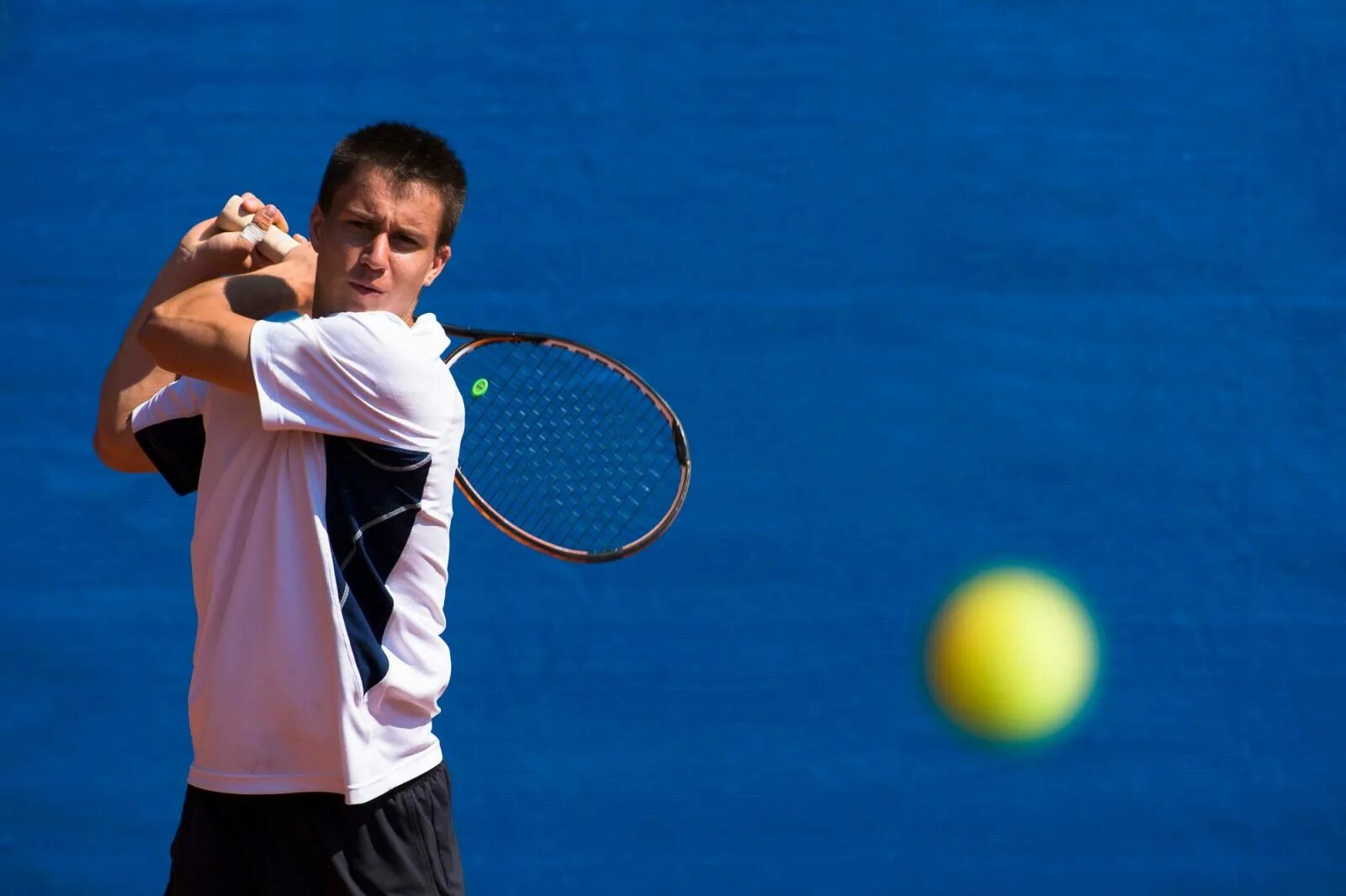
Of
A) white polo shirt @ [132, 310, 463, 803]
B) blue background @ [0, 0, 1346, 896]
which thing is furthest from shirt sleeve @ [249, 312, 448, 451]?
blue background @ [0, 0, 1346, 896]

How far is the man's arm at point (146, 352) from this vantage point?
244 centimetres

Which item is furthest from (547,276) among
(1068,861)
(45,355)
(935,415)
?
(1068,861)

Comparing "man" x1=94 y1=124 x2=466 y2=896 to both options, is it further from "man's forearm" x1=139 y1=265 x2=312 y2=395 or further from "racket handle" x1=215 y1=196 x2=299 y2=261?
"racket handle" x1=215 y1=196 x2=299 y2=261

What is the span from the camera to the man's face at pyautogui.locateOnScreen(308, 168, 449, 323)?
230 cm

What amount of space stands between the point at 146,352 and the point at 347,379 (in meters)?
0.42

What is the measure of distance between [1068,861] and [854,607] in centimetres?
83

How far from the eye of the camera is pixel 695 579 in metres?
3.91

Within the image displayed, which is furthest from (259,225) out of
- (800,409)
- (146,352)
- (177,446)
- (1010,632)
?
(1010,632)

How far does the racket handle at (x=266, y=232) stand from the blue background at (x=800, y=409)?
4.52 ft

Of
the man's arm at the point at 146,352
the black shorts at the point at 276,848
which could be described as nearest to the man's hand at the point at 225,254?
the man's arm at the point at 146,352

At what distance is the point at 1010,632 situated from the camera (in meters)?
4.02

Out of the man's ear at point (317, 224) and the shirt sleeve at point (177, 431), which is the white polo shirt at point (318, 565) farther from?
the man's ear at point (317, 224)

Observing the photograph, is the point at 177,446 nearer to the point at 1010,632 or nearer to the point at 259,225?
the point at 259,225

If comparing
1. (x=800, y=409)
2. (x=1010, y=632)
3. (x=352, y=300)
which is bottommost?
(x=352, y=300)
